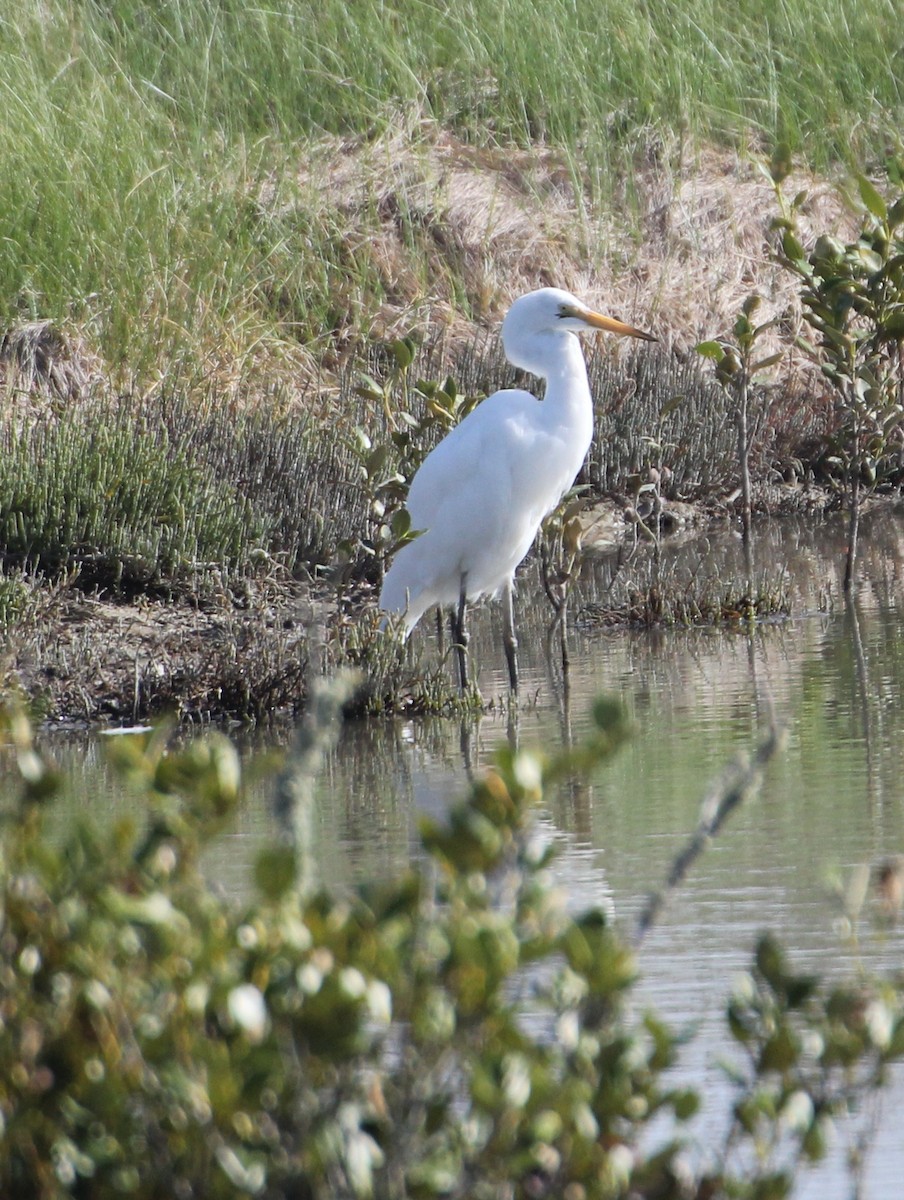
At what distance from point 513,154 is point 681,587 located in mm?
6507

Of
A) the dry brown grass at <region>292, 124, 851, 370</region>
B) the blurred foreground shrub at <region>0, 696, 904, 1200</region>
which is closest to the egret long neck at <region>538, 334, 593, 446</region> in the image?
the dry brown grass at <region>292, 124, 851, 370</region>

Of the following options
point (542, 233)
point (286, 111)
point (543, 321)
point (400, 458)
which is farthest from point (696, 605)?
point (286, 111)

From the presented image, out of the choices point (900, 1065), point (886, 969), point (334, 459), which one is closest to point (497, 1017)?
point (900, 1065)

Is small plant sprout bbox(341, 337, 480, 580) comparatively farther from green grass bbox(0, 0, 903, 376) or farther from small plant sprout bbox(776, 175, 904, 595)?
green grass bbox(0, 0, 903, 376)

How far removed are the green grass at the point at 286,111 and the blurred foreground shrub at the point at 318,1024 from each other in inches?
346

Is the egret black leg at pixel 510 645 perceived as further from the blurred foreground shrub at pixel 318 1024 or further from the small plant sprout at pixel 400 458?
the blurred foreground shrub at pixel 318 1024

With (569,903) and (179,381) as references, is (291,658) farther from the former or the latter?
(179,381)

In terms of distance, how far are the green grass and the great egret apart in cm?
373

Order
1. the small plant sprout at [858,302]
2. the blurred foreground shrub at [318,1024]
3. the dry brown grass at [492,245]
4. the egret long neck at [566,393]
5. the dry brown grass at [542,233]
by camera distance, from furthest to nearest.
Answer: the dry brown grass at [542,233] → the dry brown grass at [492,245] → the small plant sprout at [858,302] → the egret long neck at [566,393] → the blurred foreground shrub at [318,1024]

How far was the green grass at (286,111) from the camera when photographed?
1089cm

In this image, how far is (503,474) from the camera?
6949mm

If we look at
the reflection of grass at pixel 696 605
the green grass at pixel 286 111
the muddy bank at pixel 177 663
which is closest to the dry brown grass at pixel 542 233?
the green grass at pixel 286 111

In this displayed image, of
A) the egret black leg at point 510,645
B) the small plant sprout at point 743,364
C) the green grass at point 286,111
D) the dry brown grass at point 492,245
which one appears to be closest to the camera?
the egret black leg at point 510,645

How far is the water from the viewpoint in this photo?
341cm
